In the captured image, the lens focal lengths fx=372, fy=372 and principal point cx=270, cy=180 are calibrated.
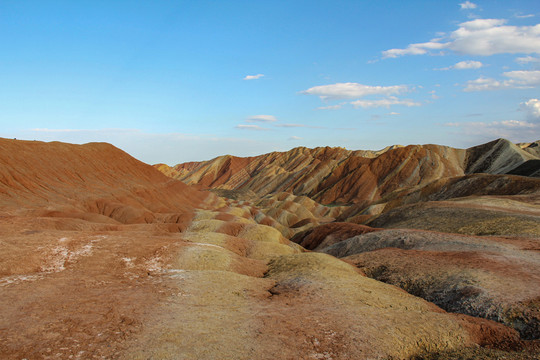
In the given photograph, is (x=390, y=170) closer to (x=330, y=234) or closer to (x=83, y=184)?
(x=330, y=234)

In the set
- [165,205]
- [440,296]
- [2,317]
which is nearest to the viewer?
[2,317]

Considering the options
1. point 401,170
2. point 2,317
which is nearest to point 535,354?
point 2,317

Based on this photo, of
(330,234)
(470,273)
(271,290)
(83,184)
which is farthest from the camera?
(83,184)

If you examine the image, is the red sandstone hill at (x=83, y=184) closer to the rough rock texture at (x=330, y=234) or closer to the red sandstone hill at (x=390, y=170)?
the rough rock texture at (x=330, y=234)

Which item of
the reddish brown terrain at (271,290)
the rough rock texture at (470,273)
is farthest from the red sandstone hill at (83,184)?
the rough rock texture at (470,273)

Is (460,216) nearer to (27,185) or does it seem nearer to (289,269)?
(289,269)

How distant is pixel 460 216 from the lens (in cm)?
4097

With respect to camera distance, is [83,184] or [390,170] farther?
[390,170]

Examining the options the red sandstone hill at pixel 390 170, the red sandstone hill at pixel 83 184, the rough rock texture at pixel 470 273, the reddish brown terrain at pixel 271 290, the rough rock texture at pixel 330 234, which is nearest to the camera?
the reddish brown terrain at pixel 271 290

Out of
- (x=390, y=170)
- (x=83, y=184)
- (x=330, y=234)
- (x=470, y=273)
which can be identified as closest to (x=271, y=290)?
(x=470, y=273)

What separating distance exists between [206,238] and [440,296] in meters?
17.9

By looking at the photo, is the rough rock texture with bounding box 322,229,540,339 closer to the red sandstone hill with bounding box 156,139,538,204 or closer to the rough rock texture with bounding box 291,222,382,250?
the rough rock texture with bounding box 291,222,382,250

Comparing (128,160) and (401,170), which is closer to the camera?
(128,160)

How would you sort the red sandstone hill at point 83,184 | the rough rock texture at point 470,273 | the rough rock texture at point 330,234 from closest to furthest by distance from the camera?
1. the rough rock texture at point 470,273
2. the rough rock texture at point 330,234
3. the red sandstone hill at point 83,184
